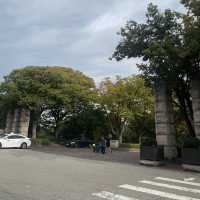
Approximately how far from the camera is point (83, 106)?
4288 cm

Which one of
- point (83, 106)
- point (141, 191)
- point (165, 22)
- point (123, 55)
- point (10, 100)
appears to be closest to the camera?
point (141, 191)

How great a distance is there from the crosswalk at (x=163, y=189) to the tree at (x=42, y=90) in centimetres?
2839

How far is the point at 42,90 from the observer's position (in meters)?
38.2

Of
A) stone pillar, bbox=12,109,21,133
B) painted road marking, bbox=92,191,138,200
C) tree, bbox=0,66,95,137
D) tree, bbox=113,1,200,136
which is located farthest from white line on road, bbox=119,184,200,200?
stone pillar, bbox=12,109,21,133

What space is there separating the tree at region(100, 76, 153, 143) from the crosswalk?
88.1 ft

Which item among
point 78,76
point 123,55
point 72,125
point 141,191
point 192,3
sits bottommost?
point 141,191

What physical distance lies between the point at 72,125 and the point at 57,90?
28.4 ft

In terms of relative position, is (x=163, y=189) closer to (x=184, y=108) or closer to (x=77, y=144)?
(x=184, y=108)

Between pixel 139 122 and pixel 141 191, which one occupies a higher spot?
pixel 139 122

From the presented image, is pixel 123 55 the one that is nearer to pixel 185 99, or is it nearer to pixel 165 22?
pixel 165 22

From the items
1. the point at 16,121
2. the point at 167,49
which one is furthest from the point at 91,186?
the point at 16,121

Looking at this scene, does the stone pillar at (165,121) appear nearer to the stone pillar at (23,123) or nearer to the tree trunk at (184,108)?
the tree trunk at (184,108)

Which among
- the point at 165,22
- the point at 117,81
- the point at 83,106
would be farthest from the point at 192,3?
the point at 83,106

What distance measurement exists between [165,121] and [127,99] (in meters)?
19.0
